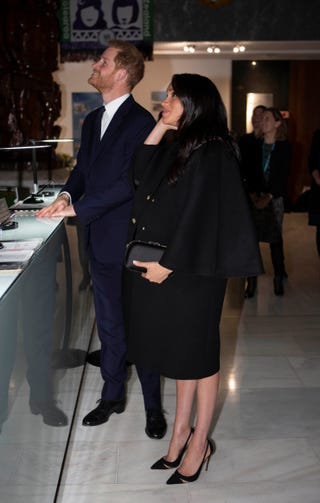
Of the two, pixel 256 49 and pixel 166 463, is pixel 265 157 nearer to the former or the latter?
pixel 166 463

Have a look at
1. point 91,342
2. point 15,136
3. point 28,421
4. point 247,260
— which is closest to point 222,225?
point 247,260

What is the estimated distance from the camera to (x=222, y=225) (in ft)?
7.54

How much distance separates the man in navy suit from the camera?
Result: 2.94 metres

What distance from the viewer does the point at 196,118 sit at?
2273 millimetres

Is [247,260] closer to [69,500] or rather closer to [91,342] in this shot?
[69,500]

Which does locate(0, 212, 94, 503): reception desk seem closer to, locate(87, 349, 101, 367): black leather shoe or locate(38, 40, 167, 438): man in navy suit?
locate(38, 40, 167, 438): man in navy suit

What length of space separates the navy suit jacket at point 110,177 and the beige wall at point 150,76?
7.31 meters

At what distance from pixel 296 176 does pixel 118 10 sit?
16.4 ft

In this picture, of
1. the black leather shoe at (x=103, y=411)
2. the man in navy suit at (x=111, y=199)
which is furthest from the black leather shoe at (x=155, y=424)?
the black leather shoe at (x=103, y=411)

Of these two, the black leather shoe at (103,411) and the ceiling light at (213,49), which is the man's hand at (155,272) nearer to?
the black leather shoe at (103,411)

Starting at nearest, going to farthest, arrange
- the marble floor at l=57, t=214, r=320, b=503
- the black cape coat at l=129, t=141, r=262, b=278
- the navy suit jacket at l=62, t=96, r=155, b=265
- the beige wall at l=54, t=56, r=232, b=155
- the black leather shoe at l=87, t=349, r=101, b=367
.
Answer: the black cape coat at l=129, t=141, r=262, b=278
the marble floor at l=57, t=214, r=320, b=503
the navy suit jacket at l=62, t=96, r=155, b=265
the black leather shoe at l=87, t=349, r=101, b=367
the beige wall at l=54, t=56, r=232, b=155

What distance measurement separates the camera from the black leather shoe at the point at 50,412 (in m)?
2.04

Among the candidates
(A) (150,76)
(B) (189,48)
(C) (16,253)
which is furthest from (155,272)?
(A) (150,76)

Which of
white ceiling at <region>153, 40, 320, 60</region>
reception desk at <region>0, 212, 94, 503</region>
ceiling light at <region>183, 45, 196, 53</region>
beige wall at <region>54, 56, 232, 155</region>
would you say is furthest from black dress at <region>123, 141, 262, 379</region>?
beige wall at <region>54, 56, 232, 155</region>
